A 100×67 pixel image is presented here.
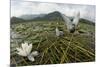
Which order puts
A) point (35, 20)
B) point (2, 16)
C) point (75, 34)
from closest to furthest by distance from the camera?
point (2, 16)
point (35, 20)
point (75, 34)

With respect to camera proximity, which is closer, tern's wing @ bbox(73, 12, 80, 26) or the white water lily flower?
the white water lily flower

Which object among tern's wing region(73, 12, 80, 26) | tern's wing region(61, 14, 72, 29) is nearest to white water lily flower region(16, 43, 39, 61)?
tern's wing region(61, 14, 72, 29)

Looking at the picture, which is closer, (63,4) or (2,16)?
(2,16)

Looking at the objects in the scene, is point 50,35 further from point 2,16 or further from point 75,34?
point 2,16

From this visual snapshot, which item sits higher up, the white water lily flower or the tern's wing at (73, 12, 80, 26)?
the tern's wing at (73, 12, 80, 26)

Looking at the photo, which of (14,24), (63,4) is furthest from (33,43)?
(63,4)

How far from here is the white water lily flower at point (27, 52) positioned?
6.23 ft

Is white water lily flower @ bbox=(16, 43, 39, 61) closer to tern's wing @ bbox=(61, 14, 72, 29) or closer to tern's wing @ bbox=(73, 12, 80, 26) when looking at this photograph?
tern's wing @ bbox=(61, 14, 72, 29)

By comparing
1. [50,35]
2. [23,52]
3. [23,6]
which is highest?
[23,6]

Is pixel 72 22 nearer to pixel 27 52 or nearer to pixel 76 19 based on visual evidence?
pixel 76 19

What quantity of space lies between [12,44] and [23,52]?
0.15 m

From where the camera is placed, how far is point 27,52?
192cm

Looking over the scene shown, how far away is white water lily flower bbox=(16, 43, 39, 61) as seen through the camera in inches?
74.7

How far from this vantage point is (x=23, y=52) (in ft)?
6.25
